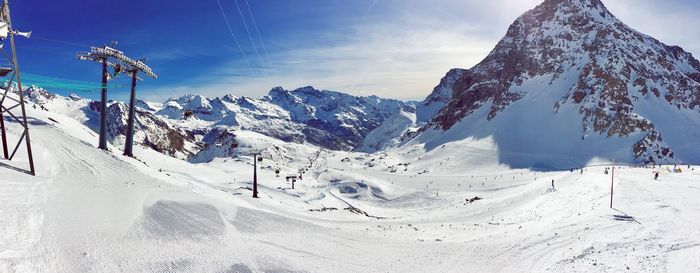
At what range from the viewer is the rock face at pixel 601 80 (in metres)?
128

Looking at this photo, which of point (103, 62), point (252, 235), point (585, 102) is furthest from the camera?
point (585, 102)

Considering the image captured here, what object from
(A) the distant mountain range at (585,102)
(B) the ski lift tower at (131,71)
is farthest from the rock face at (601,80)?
(B) the ski lift tower at (131,71)

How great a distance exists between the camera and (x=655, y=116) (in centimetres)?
13262

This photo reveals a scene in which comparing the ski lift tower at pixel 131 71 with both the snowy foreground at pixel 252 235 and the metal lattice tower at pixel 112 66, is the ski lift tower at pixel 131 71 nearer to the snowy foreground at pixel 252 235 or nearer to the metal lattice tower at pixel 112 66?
the metal lattice tower at pixel 112 66

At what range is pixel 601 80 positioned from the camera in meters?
144

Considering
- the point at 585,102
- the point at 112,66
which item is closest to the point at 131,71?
the point at 112,66

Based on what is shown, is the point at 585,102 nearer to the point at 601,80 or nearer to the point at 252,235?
the point at 601,80

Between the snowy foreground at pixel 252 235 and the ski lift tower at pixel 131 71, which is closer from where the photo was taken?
the snowy foreground at pixel 252 235

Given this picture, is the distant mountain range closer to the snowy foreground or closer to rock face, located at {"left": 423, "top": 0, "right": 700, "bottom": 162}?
rock face, located at {"left": 423, "top": 0, "right": 700, "bottom": 162}

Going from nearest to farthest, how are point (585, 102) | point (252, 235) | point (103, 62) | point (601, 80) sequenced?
point (252, 235) < point (103, 62) < point (585, 102) < point (601, 80)

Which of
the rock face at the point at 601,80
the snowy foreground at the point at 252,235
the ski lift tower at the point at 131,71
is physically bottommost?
the snowy foreground at the point at 252,235

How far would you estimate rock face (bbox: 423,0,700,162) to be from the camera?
128m

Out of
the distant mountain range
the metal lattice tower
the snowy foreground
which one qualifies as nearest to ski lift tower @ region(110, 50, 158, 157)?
the metal lattice tower

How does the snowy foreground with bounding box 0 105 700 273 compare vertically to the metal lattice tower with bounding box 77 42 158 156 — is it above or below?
below
